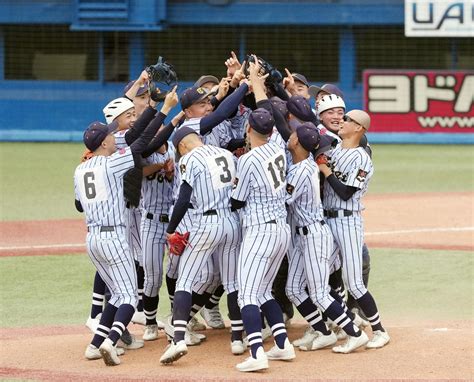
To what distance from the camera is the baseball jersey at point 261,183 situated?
720cm

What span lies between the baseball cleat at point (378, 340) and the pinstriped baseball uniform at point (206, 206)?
4.26 feet

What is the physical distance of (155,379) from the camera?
6848mm

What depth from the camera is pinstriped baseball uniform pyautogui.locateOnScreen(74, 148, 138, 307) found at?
24.2 feet

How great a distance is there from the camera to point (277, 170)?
7.25 metres

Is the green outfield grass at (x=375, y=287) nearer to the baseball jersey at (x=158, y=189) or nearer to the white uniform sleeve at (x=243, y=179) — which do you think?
the baseball jersey at (x=158, y=189)

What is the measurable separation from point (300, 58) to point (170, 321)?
2022 cm

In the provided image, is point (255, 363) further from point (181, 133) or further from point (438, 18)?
point (438, 18)

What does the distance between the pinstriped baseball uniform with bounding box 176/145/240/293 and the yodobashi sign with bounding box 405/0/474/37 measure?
18.3 metres

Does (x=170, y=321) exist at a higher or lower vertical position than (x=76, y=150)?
lower

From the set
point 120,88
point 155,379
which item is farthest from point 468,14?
point 155,379

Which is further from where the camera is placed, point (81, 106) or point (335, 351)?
point (81, 106)

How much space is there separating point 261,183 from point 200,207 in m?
0.48

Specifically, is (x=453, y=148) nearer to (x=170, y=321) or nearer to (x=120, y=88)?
(x=120, y=88)

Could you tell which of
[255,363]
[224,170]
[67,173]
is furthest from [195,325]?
[67,173]
